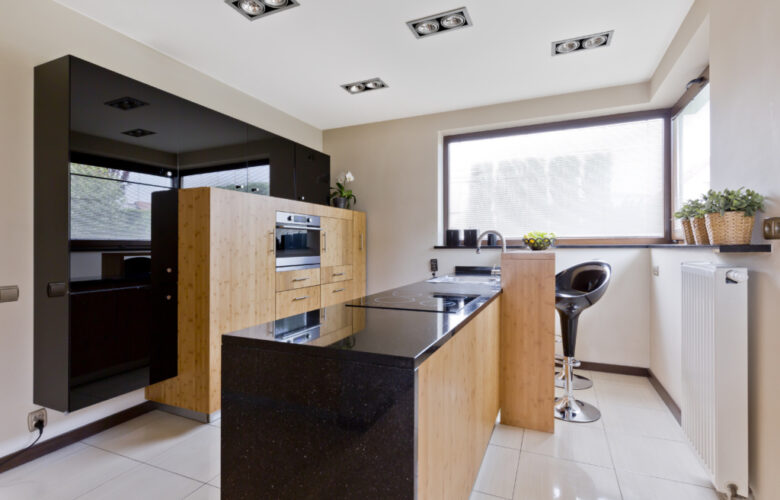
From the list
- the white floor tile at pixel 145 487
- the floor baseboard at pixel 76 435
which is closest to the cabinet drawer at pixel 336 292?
the floor baseboard at pixel 76 435

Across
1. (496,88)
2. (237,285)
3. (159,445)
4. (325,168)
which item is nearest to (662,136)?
(496,88)

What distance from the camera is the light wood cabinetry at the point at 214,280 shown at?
8.09ft

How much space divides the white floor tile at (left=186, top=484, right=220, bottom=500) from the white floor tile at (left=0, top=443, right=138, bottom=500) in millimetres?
542

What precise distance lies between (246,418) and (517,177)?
3.69 m

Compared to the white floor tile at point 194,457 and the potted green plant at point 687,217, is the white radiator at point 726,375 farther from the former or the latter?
the white floor tile at point 194,457

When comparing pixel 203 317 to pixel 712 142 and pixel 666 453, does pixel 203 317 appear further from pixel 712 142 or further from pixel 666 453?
pixel 712 142

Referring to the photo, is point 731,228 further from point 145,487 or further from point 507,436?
point 145,487

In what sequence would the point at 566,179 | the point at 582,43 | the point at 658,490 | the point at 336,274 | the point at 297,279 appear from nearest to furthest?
1. the point at 658,490
2. the point at 582,43
3. the point at 297,279
4. the point at 566,179
5. the point at 336,274

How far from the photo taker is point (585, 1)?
7.49ft

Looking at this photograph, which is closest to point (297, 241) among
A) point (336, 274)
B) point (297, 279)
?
point (297, 279)

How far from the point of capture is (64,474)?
6.49 feet

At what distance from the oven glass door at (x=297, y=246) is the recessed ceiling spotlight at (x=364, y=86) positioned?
4.75 feet

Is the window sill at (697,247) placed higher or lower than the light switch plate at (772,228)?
lower

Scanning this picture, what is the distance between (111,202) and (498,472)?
276 cm
